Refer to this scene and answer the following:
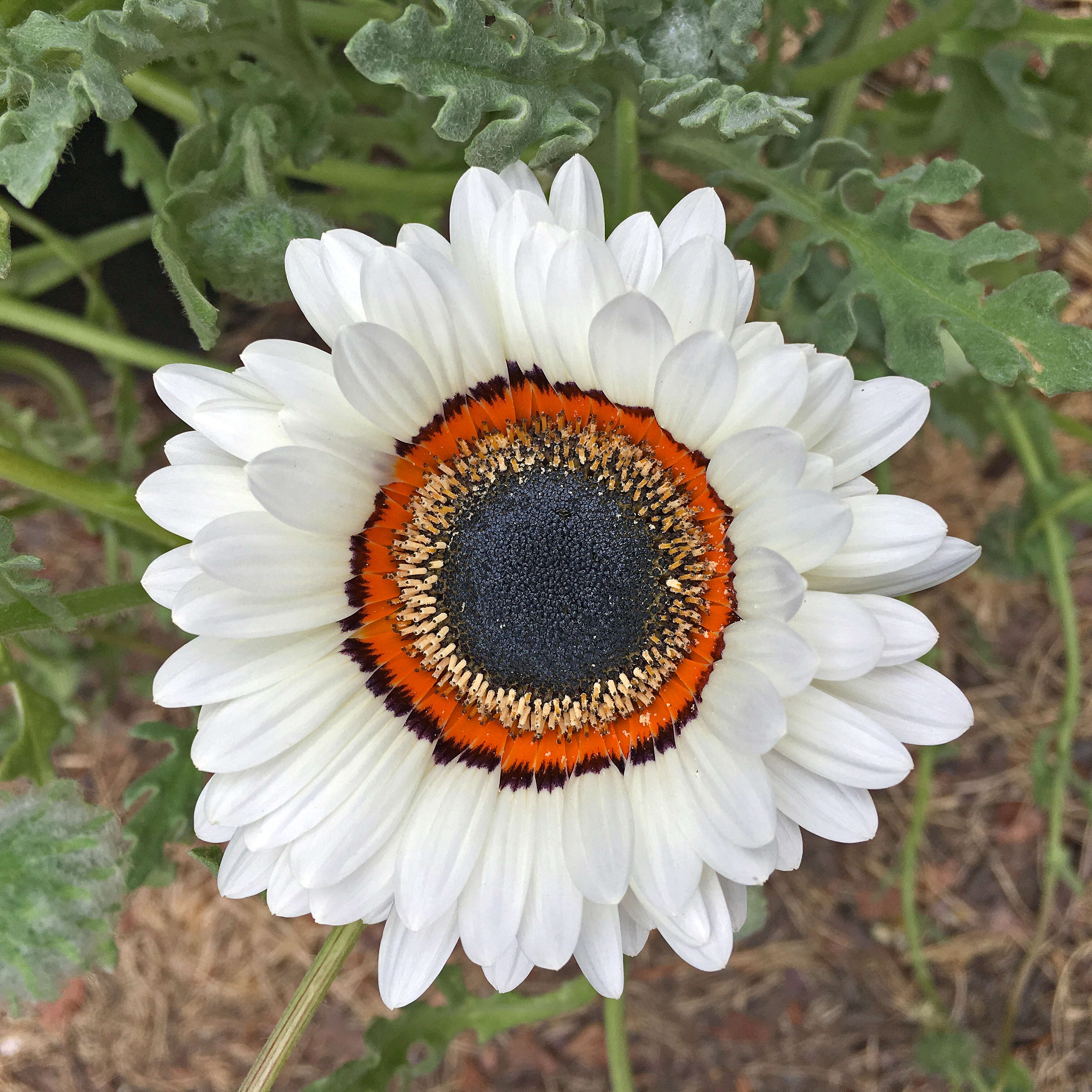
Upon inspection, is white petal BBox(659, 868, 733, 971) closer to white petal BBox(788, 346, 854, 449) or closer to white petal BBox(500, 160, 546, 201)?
white petal BBox(788, 346, 854, 449)

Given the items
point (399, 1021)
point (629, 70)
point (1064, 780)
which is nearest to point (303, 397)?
point (629, 70)

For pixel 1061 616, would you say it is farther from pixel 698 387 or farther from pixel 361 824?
pixel 361 824

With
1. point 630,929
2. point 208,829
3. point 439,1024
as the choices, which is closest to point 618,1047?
point 439,1024

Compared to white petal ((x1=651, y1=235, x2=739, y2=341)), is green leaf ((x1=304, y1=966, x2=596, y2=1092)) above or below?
below

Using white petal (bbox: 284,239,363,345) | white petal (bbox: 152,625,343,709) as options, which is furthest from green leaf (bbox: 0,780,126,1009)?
white petal (bbox: 284,239,363,345)

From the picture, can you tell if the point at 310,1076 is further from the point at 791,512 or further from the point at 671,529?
the point at 791,512

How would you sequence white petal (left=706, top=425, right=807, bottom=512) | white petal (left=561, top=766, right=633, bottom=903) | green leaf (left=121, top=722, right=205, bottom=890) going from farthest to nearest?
green leaf (left=121, top=722, right=205, bottom=890) < white petal (left=561, top=766, right=633, bottom=903) < white petal (left=706, top=425, right=807, bottom=512)
